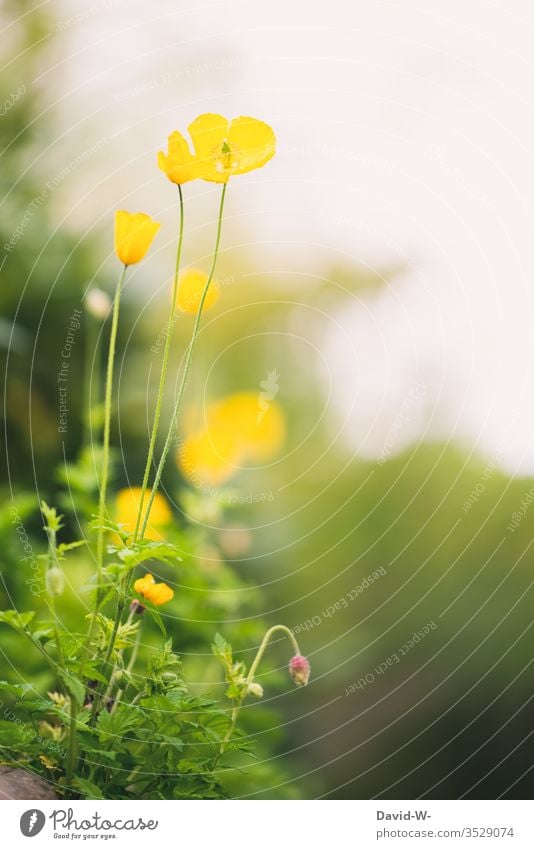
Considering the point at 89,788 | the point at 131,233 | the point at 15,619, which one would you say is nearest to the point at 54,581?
the point at 15,619

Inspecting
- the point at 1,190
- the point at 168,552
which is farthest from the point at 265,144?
the point at 1,190

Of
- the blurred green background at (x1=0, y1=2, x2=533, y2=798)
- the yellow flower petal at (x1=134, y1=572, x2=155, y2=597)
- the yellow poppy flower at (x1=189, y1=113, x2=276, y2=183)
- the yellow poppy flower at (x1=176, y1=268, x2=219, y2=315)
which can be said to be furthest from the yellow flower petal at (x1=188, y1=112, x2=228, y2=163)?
the blurred green background at (x1=0, y1=2, x2=533, y2=798)

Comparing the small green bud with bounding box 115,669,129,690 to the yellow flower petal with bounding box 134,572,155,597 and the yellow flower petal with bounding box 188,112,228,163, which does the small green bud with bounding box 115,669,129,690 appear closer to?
the yellow flower petal with bounding box 134,572,155,597

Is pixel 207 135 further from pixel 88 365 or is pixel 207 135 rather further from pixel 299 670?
pixel 88 365

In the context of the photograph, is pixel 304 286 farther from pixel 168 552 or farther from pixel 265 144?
pixel 168 552

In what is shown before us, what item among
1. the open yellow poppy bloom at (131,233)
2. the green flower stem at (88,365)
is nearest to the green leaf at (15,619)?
the open yellow poppy bloom at (131,233)

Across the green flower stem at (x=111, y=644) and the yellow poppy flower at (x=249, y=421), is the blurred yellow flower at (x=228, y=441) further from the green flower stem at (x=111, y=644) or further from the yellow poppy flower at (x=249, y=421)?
the green flower stem at (x=111, y=644)
